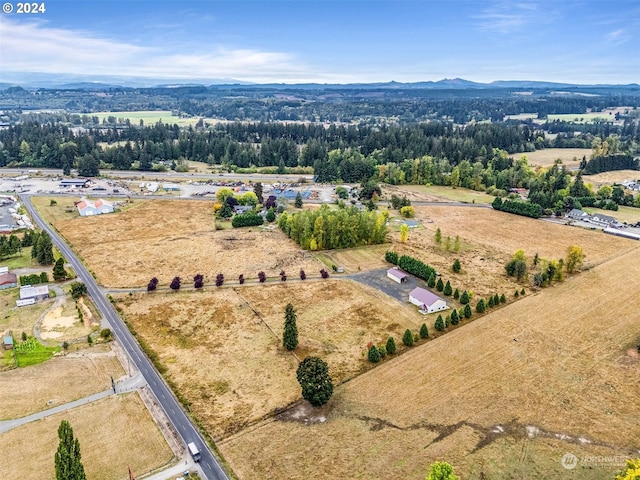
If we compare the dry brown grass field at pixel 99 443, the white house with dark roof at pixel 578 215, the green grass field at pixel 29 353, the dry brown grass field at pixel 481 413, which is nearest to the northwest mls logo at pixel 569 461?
the dry brown grass field at pixel 481 413

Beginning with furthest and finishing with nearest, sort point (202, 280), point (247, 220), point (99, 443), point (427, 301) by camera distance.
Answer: point (247, 220)
point (202, 280)
point (427, 301)
point (99, 443)

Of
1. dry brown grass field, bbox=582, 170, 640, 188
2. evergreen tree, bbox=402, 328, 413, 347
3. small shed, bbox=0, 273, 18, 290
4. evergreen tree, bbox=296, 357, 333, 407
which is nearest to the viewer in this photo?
evergreen tree, bbox=296, 357, 333, 407

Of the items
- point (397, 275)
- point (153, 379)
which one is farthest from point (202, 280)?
point (397, 275)

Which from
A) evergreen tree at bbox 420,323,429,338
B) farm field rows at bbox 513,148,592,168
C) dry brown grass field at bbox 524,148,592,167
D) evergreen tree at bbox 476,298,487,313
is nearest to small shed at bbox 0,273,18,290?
evergreen tree at bbox 420,323,429,338

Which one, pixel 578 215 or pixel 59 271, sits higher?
pixel 578 215

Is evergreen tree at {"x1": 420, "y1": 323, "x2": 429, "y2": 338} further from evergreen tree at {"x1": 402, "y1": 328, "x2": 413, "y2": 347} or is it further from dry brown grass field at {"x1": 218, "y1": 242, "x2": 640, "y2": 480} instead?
evergreen tree at {"x1": 402, "y1": 328, "x2": 413, "y2": 347}

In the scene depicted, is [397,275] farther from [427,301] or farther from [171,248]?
[171,248]
